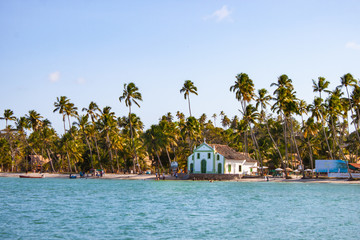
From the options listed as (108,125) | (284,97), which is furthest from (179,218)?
(108,125)

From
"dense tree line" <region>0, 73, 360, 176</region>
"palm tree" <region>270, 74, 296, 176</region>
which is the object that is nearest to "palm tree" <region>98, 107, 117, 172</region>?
"dense tree line" <region>0, 73, 360, 176</region>

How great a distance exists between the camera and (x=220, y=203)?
39594 mm

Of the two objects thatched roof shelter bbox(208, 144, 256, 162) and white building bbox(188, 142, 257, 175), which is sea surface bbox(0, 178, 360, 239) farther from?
thatched roof shelter bbox(208, 144, 256, 162)

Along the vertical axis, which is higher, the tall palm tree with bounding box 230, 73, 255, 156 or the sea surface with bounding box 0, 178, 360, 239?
the tall palm tree with bounding box 230, 73, 255, 156

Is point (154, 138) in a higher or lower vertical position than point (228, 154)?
higher

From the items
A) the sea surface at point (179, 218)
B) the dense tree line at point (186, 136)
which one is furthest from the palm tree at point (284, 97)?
the sea surface at point (179, 218)

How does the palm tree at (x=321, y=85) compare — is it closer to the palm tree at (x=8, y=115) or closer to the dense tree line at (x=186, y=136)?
the dense tree line at (x=186, y=136)

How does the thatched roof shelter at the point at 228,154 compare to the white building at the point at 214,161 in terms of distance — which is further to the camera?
the thatched roof shelter at the point at 228,154

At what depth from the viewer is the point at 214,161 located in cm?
8338

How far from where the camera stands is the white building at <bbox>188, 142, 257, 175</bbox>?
274 feet

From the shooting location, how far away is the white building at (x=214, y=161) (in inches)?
3282

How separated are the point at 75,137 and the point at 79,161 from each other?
21.9 ft

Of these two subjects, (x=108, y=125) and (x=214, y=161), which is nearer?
(x=214, y=161)

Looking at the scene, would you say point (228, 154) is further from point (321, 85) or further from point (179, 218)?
point (179, 218)
